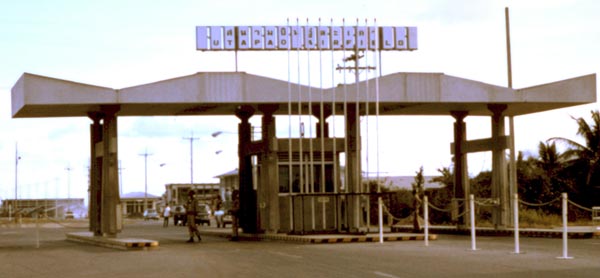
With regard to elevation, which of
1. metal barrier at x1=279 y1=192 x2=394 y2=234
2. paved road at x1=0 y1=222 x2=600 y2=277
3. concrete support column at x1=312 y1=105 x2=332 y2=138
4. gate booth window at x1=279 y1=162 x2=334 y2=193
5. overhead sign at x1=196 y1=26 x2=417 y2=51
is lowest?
paved road at x1=0 y1=222 x2=600 y2=277

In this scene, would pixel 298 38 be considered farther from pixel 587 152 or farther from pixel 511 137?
pixel 587 152

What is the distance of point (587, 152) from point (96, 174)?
25880 mm

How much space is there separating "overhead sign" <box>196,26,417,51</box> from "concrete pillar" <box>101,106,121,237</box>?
4665 mm

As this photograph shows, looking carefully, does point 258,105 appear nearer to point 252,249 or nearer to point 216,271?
point 252,249

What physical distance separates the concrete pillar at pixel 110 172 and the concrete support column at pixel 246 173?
5.35 meters

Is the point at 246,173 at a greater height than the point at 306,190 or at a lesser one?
greater

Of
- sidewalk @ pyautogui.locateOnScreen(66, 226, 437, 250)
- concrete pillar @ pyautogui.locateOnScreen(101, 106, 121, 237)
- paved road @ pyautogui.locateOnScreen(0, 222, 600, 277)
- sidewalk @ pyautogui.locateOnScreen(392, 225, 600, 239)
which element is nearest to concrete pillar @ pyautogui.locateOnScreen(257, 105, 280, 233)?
sidewalk @ pyautogui.locateOnScreen(66, 226, 437, 250)

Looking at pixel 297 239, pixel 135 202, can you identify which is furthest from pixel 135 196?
pixel 297 239

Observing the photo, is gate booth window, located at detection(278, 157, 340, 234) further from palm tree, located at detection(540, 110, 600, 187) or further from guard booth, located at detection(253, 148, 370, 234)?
palm tree, located at detection(540, 110, 600, 187)

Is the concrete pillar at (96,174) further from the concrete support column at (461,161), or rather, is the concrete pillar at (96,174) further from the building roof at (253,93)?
the concrete support column at (461,161)

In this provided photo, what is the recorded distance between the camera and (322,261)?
2045 cm

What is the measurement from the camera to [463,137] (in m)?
37.7

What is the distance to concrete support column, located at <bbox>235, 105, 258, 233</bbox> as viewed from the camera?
3669cm

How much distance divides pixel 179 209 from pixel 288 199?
36.1 metres
